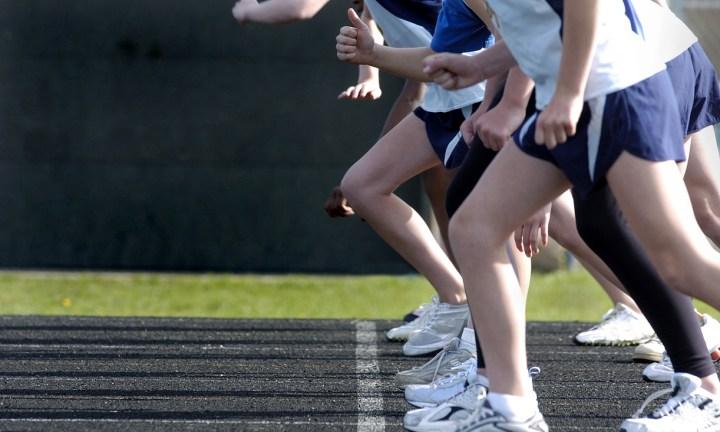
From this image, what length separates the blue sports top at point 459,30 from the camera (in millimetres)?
4332

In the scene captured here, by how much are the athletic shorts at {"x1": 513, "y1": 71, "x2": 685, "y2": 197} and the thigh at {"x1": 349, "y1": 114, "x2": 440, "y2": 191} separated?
1.60 m

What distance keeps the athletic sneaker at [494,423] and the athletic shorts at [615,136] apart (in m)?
0.61

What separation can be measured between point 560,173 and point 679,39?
637mm

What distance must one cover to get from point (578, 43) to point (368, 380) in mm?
1980

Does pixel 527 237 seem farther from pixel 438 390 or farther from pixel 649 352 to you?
pixel 649 352

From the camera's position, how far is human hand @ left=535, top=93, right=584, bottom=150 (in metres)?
2.97

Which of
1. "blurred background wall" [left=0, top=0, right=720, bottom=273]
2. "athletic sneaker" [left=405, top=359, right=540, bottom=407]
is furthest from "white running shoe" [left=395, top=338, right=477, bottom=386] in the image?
"blurred background wall" [left=0, top=0, right=720, bottom=273]

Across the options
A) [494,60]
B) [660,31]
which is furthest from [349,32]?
[660,31]

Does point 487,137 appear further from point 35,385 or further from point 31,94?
point 31,94

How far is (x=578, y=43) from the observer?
2973mm

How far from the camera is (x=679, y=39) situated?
349cm

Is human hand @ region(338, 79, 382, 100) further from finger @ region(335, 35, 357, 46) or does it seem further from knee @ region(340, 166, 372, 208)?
finger @ region(335, 35, 357, 46)

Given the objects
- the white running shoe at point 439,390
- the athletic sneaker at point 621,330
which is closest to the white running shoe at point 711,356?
the athletic sneaker at point 621,330

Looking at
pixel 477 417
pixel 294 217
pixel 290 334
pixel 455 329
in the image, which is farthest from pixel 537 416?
pixel 294 217
